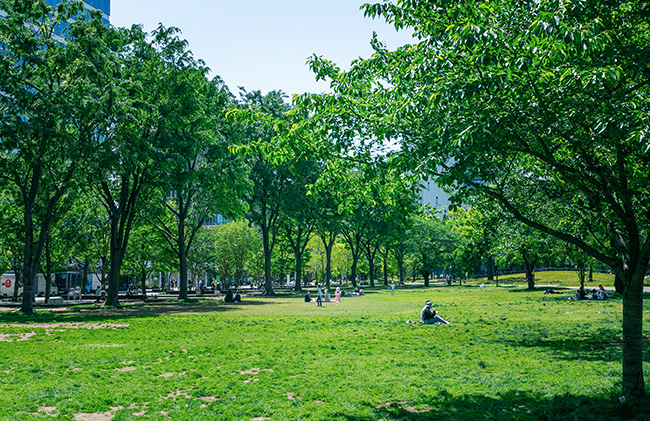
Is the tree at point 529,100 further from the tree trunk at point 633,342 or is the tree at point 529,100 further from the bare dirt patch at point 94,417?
the bare dirt patch at point 94,417

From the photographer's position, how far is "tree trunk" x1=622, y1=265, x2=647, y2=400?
7.89 metres

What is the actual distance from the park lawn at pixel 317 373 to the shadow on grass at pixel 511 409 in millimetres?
21

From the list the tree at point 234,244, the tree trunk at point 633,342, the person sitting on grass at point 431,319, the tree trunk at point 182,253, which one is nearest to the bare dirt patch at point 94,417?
the tree trunk at point 633,342

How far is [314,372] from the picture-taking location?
1070cm

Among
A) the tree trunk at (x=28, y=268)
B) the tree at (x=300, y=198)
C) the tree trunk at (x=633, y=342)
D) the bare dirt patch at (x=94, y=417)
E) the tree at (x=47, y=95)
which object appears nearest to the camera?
the bare dirt patch at (x=94, y=417)

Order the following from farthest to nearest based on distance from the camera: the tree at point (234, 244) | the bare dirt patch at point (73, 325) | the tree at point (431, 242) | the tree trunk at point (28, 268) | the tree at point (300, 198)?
the tree at point (431, 242) < the tree at point (234, 244) < the tree at point (300, 198) < the tree trunk at point (28, 268) < the bare dirt patch at point (73, 325)

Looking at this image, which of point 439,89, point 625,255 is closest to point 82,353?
point 439,89

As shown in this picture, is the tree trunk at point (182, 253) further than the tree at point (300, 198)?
No

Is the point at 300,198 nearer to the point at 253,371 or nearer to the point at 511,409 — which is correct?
the point at 253,371

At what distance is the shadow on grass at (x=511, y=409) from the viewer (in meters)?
7.52

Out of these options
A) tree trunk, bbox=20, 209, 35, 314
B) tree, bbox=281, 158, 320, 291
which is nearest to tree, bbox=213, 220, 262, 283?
tree, bbox=281, 158, 320, 291

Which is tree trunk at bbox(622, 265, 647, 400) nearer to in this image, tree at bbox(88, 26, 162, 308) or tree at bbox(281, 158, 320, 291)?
tree at bbox(88, 26, 162, 308)

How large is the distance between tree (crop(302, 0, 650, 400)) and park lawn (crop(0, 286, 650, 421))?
7.65 ft

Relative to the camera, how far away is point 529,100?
769 cm
